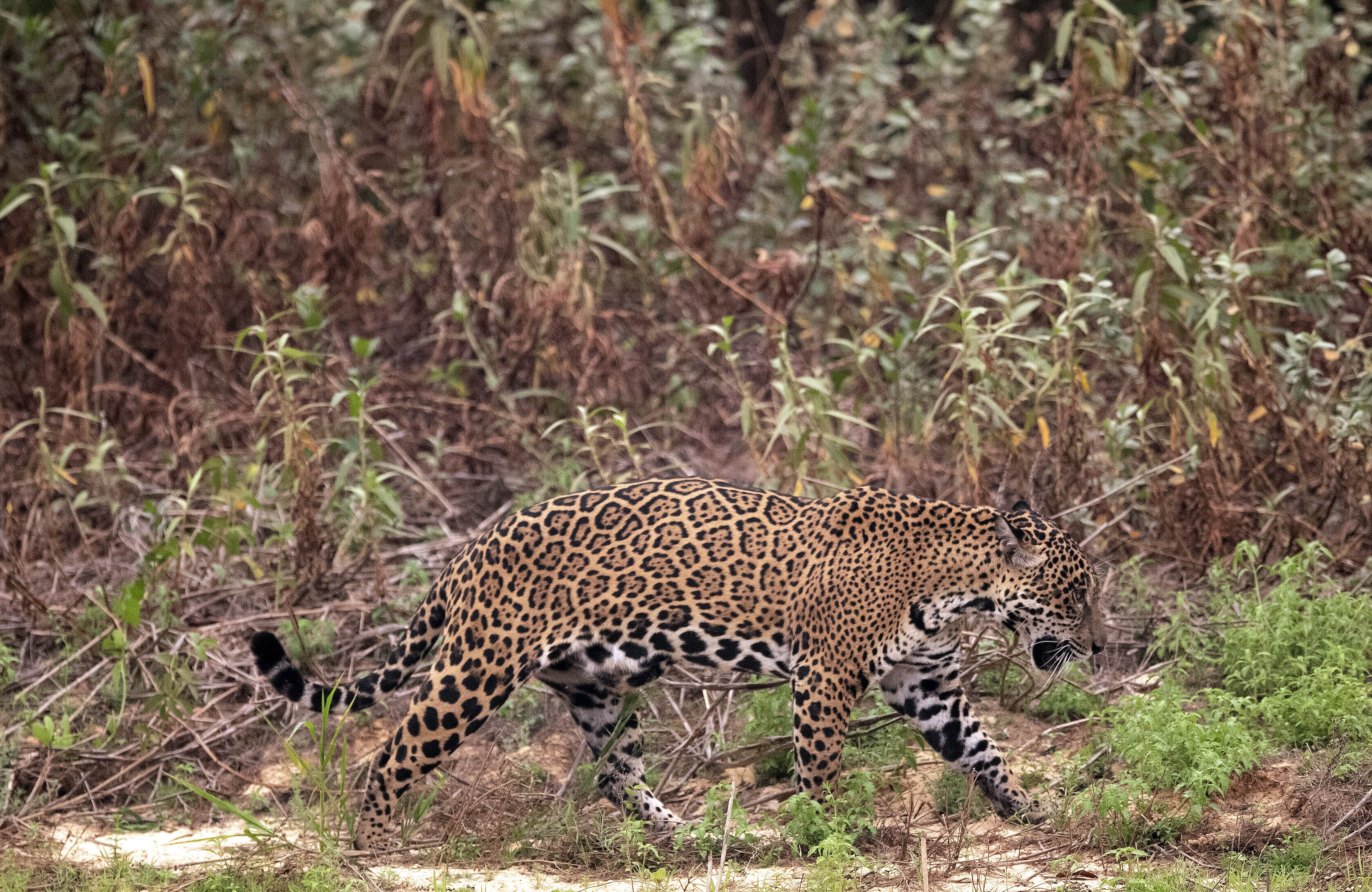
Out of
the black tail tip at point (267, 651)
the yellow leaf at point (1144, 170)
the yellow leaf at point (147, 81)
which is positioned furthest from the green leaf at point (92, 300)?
the yellow leaf at point (1144, 170)

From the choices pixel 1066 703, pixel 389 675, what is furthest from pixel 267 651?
pixel 1066 703

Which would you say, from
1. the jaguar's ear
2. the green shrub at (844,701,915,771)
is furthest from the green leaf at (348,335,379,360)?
the jaguar's ear

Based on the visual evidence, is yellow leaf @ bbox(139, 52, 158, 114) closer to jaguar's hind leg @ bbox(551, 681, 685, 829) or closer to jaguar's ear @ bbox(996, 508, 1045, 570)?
jaguar's hind leg @ bbox(551, 681, 685, 829)

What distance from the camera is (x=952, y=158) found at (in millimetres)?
10562

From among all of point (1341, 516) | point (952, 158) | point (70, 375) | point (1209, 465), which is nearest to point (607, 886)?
point (1209, 465)

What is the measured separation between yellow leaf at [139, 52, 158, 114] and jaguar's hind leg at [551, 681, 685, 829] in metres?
5.00

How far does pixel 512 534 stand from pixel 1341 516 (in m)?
4.21

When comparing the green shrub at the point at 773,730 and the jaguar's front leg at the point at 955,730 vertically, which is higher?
the jaguar's front leg at the point at 955,730

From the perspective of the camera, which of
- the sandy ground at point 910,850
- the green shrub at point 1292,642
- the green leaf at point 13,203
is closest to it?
the sandy ground at point 910,850

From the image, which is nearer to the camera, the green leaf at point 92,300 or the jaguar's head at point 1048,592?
the jaguar's head at point 1048,592

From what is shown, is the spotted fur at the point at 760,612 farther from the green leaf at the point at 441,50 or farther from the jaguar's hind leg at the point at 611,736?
the green leaf at the point at 441,50

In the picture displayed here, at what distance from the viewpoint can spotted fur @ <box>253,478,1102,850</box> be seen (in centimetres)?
559

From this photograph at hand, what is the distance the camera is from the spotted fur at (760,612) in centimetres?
559

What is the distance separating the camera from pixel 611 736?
6023 millimetres
